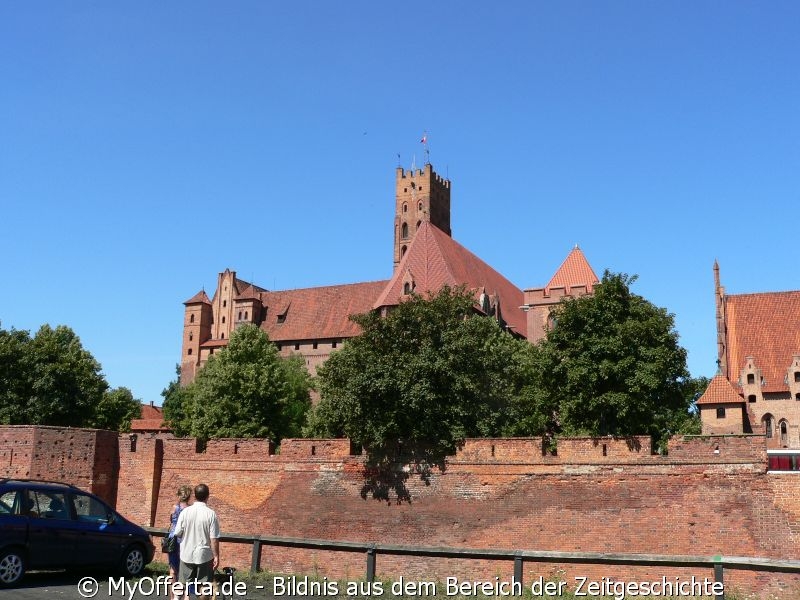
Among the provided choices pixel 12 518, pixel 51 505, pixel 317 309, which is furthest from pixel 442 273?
pixel 12 518

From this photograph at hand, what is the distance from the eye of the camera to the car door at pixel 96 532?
533 inches

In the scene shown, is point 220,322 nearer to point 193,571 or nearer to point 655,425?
point 655,425

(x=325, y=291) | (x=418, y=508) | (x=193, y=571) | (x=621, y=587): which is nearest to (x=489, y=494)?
(x=418, y=508)

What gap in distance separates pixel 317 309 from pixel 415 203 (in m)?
17.1

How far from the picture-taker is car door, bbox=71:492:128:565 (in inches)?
533

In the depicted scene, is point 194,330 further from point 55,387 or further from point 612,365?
point 612,365

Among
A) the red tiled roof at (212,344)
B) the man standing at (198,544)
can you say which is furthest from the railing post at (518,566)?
the red tiled roof at (212,344)

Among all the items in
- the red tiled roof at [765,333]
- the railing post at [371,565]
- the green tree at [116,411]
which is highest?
the red tiled roof at [765,333]

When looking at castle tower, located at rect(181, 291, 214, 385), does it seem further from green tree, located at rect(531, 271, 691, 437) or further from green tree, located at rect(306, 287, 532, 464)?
green tree, located at rect(306, 287, 532, 464)

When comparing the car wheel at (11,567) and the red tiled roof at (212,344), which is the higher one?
the red tiled roof at (212,344)

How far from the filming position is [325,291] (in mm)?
70562

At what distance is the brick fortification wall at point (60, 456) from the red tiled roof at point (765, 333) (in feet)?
112

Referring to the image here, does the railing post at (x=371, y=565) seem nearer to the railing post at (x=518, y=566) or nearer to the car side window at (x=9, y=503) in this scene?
the railing post at (x=518, y=566)

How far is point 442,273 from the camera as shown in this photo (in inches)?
2191
